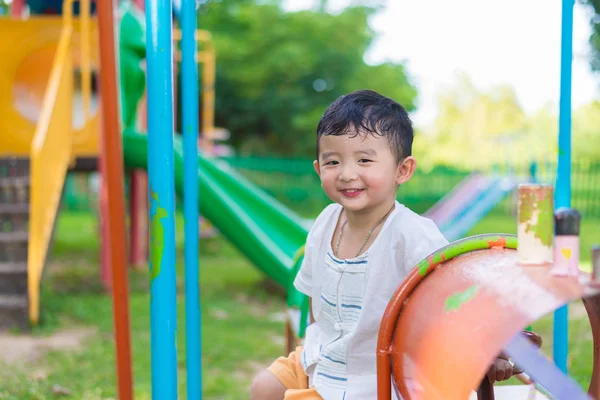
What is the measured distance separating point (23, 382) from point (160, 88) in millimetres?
2377

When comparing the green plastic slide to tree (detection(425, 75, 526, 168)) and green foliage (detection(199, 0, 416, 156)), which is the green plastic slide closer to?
green foliage (detection(199, 0, 416, 156))

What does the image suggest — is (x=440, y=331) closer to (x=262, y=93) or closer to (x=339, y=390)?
(x=339, y=390)

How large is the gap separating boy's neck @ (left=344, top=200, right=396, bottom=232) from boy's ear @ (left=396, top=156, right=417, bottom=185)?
0.07 m

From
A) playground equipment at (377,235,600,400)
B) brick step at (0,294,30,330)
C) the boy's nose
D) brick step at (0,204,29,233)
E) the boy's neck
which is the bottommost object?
brick step at (0,294,30,330)

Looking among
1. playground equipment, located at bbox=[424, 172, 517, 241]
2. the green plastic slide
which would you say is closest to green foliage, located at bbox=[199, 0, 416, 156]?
playground equipment, located at bbox=[424, 172, 517, 241]

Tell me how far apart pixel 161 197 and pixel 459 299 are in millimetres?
884

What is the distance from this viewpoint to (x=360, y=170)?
1788 millimetres

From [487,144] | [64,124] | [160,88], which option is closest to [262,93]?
[487,144]

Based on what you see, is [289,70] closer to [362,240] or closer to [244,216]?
[244,216]

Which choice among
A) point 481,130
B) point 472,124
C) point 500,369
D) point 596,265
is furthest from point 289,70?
point 596,265

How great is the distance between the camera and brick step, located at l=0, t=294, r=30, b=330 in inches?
196

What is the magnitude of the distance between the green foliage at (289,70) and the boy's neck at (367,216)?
17.6 metres

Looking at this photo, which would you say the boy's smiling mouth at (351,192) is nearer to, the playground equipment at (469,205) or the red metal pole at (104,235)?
the red metal pole at (104,235)

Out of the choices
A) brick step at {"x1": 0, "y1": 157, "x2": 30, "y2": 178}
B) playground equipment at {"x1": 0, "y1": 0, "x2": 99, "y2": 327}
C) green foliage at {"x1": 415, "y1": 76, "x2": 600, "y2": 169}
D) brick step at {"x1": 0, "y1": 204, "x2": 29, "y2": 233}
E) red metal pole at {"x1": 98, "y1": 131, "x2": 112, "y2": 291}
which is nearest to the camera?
playground equipment at {"x1": 0, "y1": 0, "x2": 99, "y2": 327}
